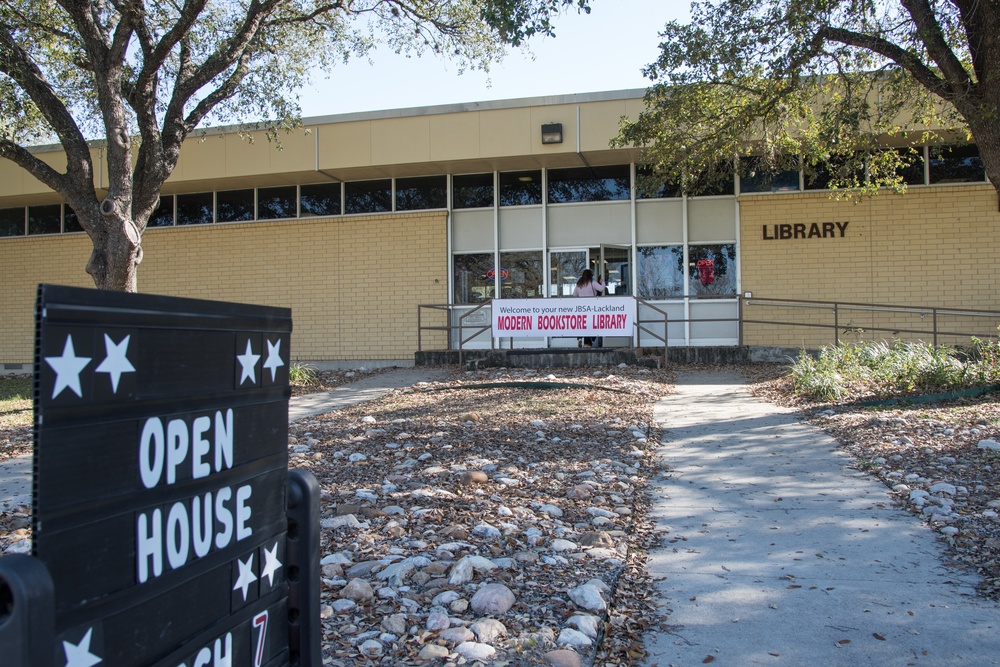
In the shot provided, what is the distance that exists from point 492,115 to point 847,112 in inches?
317

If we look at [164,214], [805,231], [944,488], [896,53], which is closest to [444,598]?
[944,488]

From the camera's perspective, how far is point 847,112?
9.88 m

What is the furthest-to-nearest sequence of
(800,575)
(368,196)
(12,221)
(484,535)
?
(12,221) < (368,196) < (484,535) < (800,575)

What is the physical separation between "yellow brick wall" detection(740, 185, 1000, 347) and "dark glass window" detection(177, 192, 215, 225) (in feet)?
41.7

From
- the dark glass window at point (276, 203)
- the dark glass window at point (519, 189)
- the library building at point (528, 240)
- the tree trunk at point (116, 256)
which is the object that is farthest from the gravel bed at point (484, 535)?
the dark glass window at point (276, 203)

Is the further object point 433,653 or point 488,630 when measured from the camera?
point 488,630

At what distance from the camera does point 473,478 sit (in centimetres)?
589

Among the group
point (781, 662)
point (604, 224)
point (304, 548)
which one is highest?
point (604, 224)

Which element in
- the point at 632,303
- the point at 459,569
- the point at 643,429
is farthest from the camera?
the point at 632,303

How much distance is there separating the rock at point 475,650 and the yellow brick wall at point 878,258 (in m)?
14.0

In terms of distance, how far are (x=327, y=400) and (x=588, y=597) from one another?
8.83m

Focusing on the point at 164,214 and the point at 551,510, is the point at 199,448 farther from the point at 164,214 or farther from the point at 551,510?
the point at 164,214

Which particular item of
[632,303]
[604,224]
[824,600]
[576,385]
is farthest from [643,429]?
[604,224]

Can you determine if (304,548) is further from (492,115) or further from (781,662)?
(492,115)
